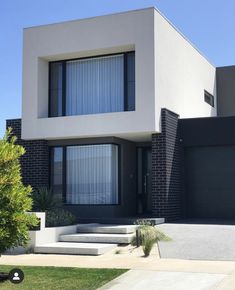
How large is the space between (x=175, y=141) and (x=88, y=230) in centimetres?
512

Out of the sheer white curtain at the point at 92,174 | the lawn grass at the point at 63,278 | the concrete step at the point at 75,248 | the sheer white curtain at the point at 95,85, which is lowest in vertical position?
the lawn grass at the point at 63,278

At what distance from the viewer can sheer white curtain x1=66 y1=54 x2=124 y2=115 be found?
64.5ft

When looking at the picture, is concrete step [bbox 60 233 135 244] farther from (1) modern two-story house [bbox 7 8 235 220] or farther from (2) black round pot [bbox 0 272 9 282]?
(2) black round pot [bbox 0 272 9 282]

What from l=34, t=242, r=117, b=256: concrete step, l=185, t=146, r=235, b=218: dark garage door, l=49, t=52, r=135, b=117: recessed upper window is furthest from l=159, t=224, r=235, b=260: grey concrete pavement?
l=49, t=52, r=135, b=117: recessed upper window

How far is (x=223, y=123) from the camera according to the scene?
65.0 ft

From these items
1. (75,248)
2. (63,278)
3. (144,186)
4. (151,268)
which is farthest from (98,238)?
(144,186)

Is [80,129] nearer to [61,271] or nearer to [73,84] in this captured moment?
[73,84]

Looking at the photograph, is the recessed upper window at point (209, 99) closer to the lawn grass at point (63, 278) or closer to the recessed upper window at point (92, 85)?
the recessed upper window at point (92, 85)

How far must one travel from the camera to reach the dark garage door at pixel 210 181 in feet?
65.3

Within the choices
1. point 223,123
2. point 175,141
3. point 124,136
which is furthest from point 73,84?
point 223,123

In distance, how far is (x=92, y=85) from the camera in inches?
794

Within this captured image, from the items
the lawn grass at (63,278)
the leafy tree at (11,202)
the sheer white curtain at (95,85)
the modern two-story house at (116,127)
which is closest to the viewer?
the lawn grass at (63,278)

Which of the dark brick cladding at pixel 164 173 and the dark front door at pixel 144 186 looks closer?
the dark brick cladding at pixel 164 173

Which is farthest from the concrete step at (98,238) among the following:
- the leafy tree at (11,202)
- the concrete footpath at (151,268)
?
the leafy tree at (11,202)
